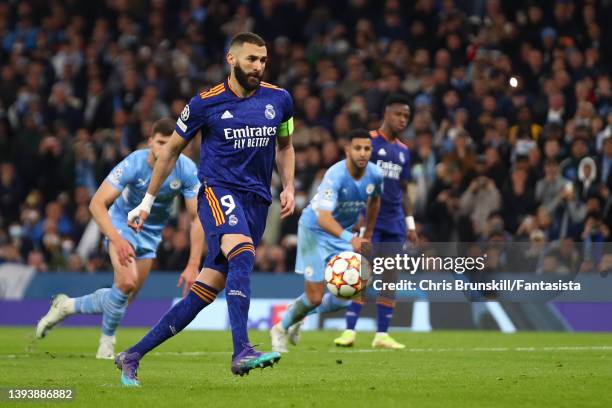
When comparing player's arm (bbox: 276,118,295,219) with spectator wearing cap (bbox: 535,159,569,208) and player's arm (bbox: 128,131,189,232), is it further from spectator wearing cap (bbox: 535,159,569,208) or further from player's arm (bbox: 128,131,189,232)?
spectator wearing cap (bbox: 535,159,569,208)

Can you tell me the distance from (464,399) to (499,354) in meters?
4.84

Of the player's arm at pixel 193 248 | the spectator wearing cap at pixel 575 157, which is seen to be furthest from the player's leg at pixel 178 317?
the spectator wearing cap at pixel 575 157

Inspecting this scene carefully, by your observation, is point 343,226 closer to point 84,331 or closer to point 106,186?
point 106,186

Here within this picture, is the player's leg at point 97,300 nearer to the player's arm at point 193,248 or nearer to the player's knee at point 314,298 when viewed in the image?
the player's arm at point 193,248

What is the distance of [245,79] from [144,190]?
3.92 meters

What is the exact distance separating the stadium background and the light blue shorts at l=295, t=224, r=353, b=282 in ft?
15.7

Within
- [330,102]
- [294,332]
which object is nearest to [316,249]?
[294,332]

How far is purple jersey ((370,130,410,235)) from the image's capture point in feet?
49.6

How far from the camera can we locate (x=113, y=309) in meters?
12.4

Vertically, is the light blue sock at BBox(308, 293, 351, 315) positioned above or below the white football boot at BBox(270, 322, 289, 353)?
above

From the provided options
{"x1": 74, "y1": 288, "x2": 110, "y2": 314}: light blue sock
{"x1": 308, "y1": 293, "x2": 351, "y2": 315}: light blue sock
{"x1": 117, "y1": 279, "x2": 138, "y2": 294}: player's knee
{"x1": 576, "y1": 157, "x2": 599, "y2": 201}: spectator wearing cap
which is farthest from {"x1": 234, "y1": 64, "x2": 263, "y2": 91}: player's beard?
{"x1": 576, "y1": 157, "x2": 599, "y2": 201}: spectator wearing cap

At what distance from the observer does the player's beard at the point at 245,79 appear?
29.5ft

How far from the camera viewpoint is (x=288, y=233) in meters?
20.8

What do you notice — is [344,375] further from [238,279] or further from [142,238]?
[142,238]
